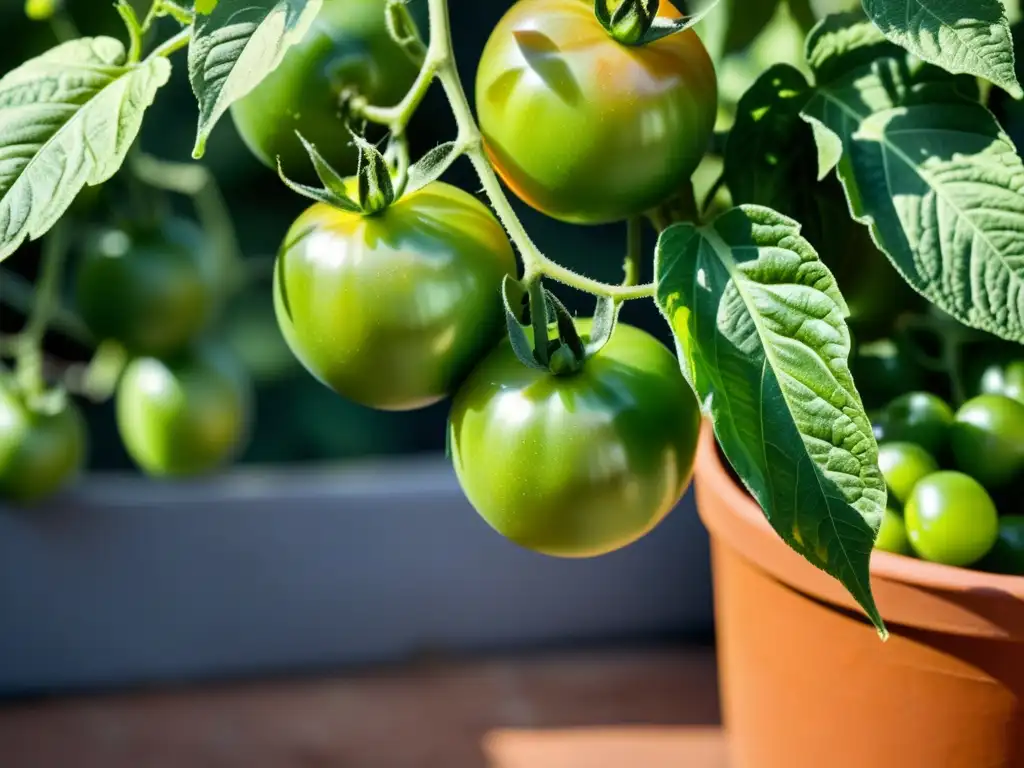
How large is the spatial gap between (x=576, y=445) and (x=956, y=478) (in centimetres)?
15

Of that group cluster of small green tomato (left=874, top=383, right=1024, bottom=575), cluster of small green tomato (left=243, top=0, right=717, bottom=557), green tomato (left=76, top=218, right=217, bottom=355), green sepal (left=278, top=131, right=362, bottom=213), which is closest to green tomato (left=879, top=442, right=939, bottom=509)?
cluster of small green tomato (left=874, top=383, right=1024, bottom=575)

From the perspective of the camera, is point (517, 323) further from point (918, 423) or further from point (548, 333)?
point (918, 423)

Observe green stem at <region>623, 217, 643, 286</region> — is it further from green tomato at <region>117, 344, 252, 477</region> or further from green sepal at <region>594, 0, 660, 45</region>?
green tomato at <region>117, 344, 252, 477</region>

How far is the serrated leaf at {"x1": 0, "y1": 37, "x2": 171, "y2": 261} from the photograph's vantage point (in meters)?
0.30

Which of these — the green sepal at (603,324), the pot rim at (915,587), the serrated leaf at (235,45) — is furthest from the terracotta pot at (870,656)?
the serrated leaf at (235,45)

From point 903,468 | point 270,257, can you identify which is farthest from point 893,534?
point 270,257

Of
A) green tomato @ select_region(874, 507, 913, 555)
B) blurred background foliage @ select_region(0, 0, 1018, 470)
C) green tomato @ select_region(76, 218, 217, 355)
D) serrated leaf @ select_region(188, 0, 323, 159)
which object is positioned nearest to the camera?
serrated leaf @ select_region(188, 0, 323, 159)

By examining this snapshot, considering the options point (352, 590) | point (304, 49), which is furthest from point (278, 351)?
point (304, 49)

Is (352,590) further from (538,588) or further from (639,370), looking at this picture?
(639,370)

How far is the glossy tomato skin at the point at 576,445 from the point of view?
298 millimetres

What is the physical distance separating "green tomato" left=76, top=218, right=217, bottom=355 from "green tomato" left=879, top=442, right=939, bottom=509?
338 millimetres

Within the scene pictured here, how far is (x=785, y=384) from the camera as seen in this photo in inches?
11.6

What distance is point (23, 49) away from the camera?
2.14 feet

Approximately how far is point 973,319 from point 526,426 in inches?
5.4
